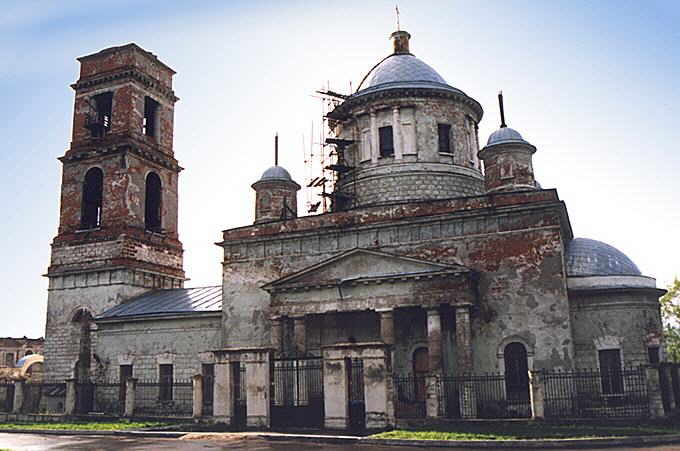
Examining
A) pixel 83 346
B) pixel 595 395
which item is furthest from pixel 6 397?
pixel 595 395

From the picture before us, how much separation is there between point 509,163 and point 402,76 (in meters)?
6.48

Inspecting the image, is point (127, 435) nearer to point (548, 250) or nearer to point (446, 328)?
Result: point (446, 328)

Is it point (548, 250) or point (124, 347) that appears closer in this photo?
point (548, 250)

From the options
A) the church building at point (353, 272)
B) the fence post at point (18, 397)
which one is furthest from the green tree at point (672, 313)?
the fence post at point (18, 397)

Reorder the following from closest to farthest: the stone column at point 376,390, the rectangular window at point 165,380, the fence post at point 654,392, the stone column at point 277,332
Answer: the stone column at point 376,390
the fence post at point 654,392
the stone column at point 277,332
the rectangular window at point 165,380

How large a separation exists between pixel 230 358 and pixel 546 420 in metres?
8.27

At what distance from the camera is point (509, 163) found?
70.8ft

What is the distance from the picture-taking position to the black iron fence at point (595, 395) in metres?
17.4

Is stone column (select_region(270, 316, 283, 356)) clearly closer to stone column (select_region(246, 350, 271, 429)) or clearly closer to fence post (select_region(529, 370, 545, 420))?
stone column (select_region(246, 350, 271, 429))

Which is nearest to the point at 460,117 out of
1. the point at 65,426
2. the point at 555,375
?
the point at 555,375

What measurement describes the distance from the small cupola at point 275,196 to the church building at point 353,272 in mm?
76

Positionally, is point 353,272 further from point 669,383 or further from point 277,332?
point 669,383

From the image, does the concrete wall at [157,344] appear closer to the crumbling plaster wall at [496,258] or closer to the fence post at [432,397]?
the crumbling plaster wall at [496,258]

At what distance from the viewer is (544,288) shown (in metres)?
18.6
